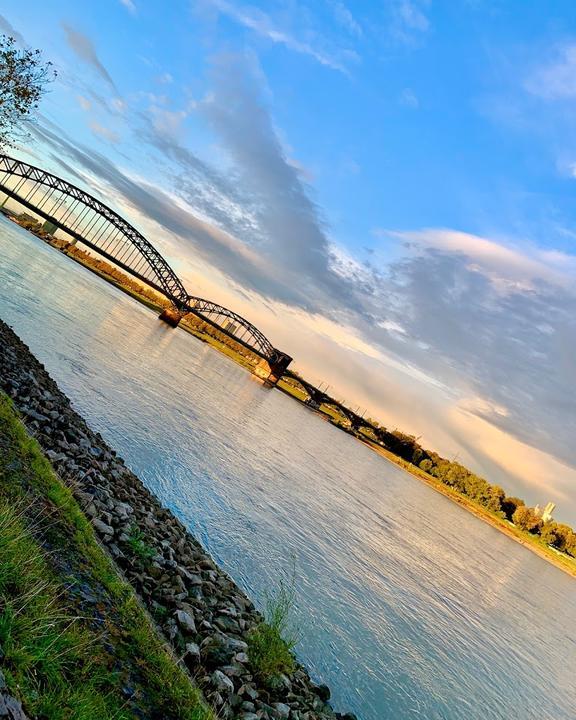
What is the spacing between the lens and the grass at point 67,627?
15.6 ft

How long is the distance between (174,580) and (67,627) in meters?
4.91

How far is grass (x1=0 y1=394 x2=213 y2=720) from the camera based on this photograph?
188 inches

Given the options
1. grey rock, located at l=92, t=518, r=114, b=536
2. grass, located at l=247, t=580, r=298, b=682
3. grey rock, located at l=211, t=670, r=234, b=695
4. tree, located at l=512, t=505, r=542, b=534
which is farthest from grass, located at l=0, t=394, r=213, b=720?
tree, located at l=512, t=505, r=542, b=534

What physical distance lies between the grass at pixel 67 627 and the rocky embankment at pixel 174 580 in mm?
1009

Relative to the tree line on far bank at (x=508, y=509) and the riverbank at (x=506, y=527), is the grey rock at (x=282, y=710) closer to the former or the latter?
the riverbank at (x=506, y=527)

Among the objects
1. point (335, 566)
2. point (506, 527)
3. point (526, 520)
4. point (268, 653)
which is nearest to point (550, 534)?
point (526, 520)

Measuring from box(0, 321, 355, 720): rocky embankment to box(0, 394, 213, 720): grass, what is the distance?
101cm

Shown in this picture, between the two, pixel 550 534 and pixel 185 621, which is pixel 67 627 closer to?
pixel 185 621

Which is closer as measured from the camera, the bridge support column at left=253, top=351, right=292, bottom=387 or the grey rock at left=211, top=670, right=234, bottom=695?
the grey rock at left=211, top=670, right=234, bottom=695

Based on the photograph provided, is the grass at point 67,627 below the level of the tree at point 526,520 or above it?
below

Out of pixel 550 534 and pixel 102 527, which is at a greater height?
pixel 550 534

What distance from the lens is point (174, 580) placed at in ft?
34.1

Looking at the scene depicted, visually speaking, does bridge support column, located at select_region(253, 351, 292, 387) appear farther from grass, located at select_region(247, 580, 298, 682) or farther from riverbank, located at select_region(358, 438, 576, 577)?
grass, located at select_region(247, 580, 298, 682)

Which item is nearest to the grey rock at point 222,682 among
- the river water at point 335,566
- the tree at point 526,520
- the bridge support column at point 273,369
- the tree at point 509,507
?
the river water at point 335,566
